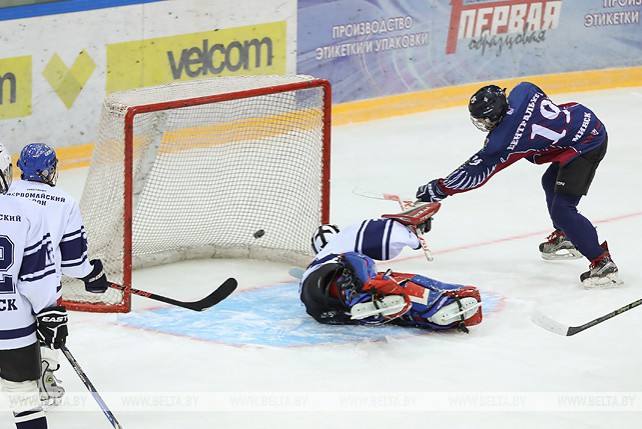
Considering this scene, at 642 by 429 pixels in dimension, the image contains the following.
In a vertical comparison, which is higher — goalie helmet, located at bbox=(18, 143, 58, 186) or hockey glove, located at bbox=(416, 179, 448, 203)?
goalie helmet, located at bbox=(18, 143, 58, 186)

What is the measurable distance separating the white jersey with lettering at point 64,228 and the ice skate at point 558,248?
2529 mm

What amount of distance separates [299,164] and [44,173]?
2057 mm

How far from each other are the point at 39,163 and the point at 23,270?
2.57 ft

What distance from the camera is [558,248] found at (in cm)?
575

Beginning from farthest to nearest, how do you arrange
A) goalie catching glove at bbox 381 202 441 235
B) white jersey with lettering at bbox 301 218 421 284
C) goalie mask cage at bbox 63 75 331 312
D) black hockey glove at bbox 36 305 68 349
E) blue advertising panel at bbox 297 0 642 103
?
blue advertising panel at bbox 297 0 642 103
goalie mask cage at bbox 63 75 331 312
goalie catching glove at bbox 381 202 441 235
white jersey with lettering at bbox 301 218 421 284
black hockey glove at bbox 36 305 68 349

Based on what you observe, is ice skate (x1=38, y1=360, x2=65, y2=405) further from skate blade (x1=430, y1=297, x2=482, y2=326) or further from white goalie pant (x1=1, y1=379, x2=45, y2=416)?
skate blade (x1=430, y1=297, x2=482, y2=326)

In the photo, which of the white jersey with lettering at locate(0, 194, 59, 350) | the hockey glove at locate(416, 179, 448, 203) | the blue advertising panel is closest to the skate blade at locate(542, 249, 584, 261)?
the hockey glove at locate(416, 179, 448, 203)

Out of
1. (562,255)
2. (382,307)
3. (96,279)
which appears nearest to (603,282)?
(562,255)

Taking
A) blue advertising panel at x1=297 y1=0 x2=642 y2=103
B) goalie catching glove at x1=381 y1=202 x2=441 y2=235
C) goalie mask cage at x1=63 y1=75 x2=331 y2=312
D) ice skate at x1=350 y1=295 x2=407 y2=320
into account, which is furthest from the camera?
blue advertising panel at x1=297 y1=0 x2=642 y2=103

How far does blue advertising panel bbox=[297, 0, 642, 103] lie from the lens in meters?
8.28

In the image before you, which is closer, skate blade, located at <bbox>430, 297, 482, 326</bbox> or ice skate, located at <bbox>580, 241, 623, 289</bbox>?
skate blade, located at <bbox>430, 297, 482, 326</bbox>

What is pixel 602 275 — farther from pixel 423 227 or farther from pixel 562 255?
pixel 423 227

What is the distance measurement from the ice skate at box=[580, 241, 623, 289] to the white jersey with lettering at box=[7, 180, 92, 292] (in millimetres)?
2311

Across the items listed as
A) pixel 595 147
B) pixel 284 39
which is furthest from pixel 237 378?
pixel 284 39
